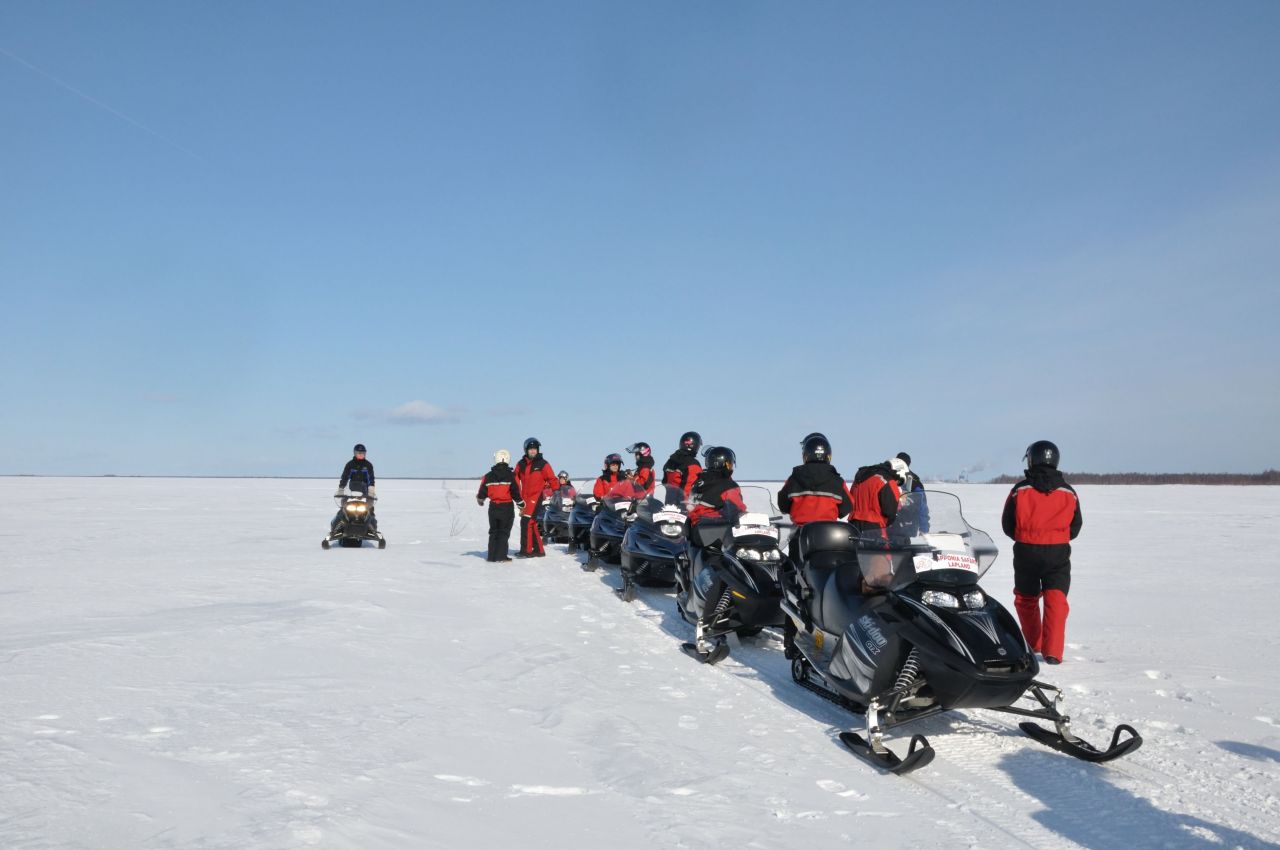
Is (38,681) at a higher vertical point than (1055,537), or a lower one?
lower

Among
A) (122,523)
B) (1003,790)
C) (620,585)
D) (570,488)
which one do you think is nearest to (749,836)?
(1003,790)

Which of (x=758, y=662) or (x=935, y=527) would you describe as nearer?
(x=935, y=527)

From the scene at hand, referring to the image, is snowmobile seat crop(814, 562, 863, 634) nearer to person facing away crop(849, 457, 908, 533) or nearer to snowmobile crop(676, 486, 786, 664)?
person facing away crop(849, 457, 908, 533)

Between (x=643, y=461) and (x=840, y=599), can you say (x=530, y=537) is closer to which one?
(x=643, y=461)

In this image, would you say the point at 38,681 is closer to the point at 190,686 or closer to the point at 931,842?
the point at 190,686

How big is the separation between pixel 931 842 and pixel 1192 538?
50.9ft

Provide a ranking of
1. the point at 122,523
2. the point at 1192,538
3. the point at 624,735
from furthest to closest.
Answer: the point at 122,523 → the point at 1192,538 → the point at 624,735

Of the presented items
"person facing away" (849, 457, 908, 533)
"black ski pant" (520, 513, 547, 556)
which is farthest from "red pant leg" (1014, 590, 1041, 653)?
"black ski pant" (520, 513, 547, 556)

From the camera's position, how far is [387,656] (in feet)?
21.0

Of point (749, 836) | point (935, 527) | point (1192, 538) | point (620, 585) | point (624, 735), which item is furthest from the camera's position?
point (1192, 538)

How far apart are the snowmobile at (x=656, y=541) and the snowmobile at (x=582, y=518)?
3.95 m

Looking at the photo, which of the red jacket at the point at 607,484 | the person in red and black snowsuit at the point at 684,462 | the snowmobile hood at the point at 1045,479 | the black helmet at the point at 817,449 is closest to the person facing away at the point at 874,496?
the black helmet at the point at 817,449

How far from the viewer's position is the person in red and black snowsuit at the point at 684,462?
38.7ft

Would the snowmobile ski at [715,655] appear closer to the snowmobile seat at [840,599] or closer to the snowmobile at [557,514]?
the snowmobile seat at [840,599]
